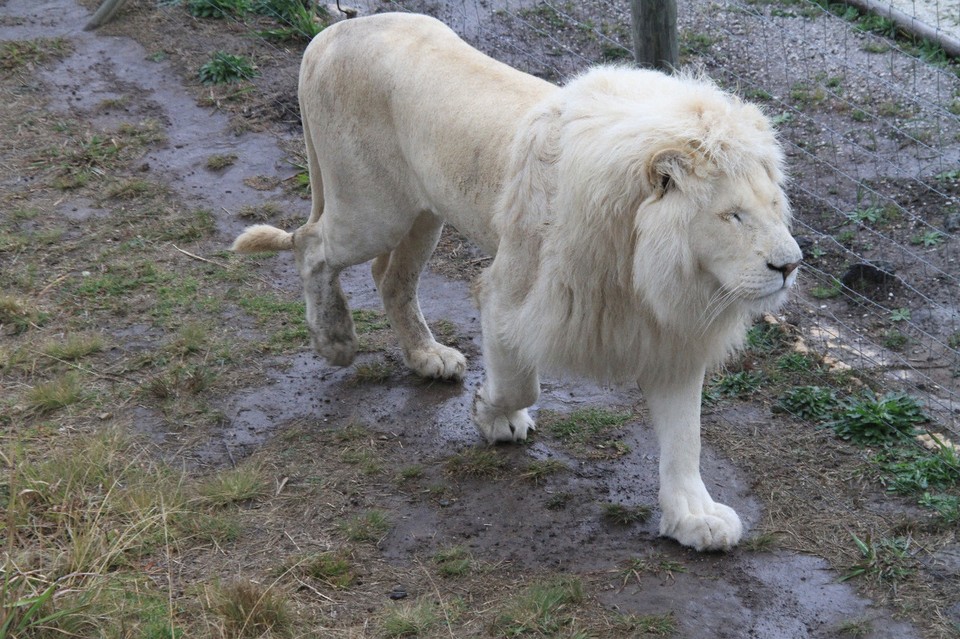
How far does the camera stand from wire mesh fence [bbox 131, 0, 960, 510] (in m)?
4.59

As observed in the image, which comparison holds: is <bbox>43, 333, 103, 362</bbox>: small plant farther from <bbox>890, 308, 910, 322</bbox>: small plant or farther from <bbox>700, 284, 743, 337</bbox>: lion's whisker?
<bbox>890, 308, 910, 322</bbox>: small plant

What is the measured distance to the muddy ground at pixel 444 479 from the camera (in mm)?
3281

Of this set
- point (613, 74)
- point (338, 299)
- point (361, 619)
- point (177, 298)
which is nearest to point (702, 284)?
point (613, 74)

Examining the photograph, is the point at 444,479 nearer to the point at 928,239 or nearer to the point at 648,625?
the point at 648,625

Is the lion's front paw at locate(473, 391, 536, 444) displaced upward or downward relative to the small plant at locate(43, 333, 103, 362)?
upward

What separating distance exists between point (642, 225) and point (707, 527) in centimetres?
108

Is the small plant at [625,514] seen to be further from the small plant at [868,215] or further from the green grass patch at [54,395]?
the small plant at [868,215]

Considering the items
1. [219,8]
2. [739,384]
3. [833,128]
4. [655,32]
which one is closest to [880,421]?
[739,384]

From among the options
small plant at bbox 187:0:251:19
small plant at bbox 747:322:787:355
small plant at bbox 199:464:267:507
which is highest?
small plant at bbox 747:322:787:355

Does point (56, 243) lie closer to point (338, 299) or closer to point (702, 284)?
point (338, 299)

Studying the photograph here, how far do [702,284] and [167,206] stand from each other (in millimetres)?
4108

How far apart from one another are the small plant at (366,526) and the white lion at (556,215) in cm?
60

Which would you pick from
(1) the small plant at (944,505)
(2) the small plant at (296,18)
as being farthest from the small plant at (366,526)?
(2) the small plant at (296,18)

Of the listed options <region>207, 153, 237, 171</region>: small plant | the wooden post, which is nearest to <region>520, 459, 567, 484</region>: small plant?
<region>207, 153, 237, 171</region>: small plant
